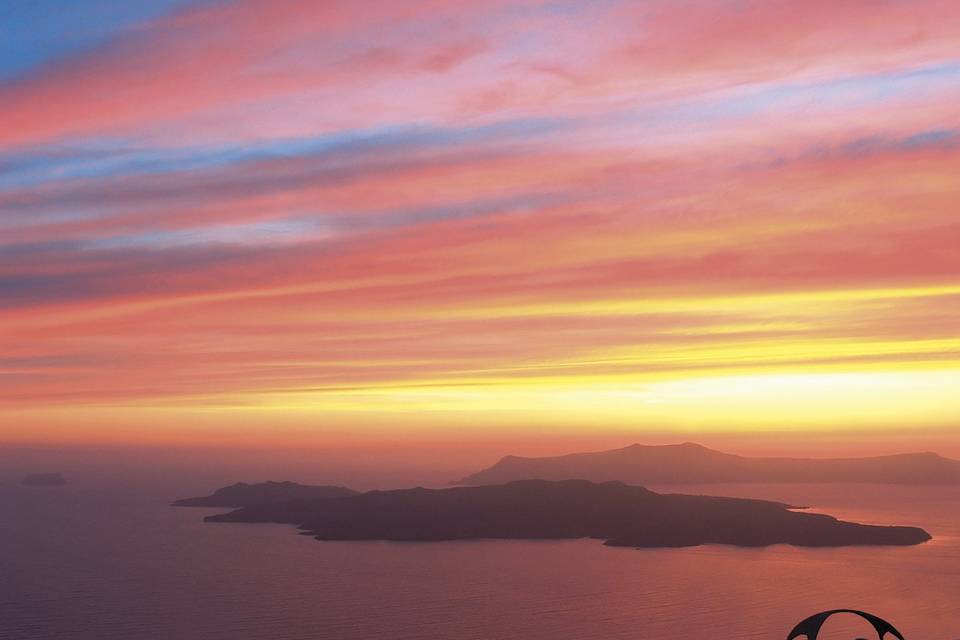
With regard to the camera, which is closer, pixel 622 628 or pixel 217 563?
pixel 622 628

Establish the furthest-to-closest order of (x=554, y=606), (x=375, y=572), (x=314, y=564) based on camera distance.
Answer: (x=314, y=564), (x=375, y=572), (x=554, y=606)

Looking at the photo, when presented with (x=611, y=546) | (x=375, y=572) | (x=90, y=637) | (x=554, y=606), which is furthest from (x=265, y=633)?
(x=611, y=546)

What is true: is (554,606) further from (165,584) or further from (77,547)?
(77,547)

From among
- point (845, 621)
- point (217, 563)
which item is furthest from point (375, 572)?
point (845, 621)

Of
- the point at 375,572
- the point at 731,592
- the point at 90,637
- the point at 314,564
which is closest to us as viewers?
the point at 90,637

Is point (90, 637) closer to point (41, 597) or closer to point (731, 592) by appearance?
point (41, 597)

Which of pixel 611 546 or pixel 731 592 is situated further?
pixel 611 546
